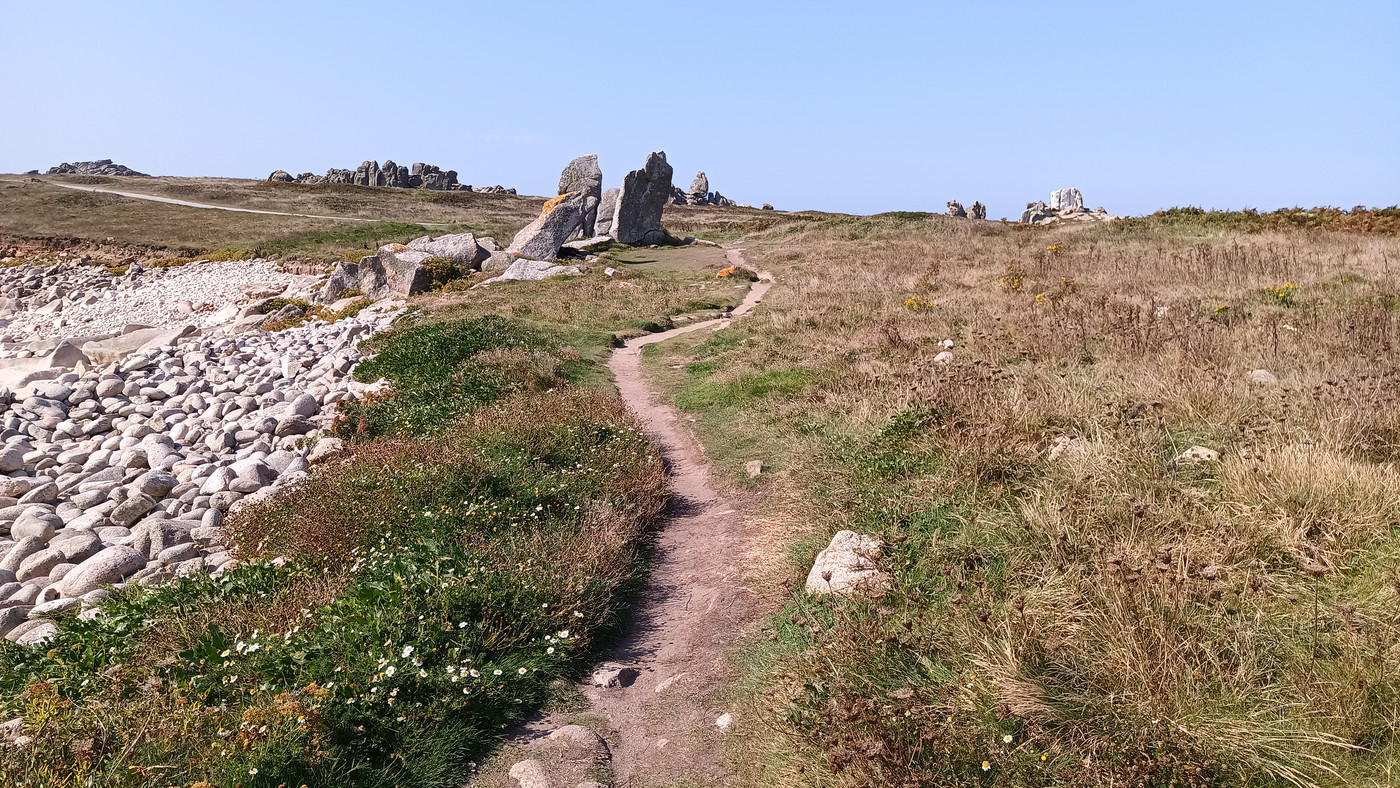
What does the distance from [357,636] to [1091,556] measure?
15.4 ft

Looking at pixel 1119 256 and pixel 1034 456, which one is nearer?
pixel 1034 456

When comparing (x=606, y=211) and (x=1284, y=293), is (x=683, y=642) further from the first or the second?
(x=606, y=211)

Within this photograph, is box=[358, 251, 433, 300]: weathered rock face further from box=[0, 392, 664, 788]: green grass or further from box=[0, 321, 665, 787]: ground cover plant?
box=[0, 392, 664, 788]: green grass

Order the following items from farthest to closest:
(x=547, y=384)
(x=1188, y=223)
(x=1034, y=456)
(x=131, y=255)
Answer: (x=131, y=255) → (x=1188, y=223) → (x=547, y=384) → (x=1034, y=456)

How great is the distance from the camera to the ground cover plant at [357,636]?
A: 421 centimetres

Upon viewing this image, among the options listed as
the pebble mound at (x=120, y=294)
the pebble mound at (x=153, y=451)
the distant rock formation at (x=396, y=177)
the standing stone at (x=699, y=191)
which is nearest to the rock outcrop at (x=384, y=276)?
the pebble mound at (x=153, y=451)

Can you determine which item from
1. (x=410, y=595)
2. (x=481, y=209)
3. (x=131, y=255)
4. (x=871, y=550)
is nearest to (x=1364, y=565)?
(x=871, y=550)

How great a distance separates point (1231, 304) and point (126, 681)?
52.2 feet

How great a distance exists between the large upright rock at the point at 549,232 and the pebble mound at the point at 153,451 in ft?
28.8

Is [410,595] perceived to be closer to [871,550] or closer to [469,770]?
[469,770]

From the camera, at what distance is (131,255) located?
132 feet

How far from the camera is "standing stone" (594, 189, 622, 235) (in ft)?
131

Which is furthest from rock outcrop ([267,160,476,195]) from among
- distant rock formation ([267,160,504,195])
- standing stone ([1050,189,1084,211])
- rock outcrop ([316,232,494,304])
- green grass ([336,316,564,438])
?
green grass ([336,316,564,438])

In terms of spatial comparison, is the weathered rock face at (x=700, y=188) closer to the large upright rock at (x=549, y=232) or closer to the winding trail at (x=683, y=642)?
the large upright rock at (x=549, y=232)
